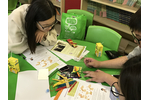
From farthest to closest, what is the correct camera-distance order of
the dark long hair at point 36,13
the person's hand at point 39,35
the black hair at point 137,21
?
the person's hand at point 39,35 → the dark long hair at point 36,13 → the black hair at point 137,21

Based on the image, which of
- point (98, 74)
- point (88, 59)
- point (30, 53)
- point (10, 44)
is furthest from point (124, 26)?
point (10, 44)

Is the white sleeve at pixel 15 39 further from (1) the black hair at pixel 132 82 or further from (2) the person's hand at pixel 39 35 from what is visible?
(1) the black hair at pixel 132 82

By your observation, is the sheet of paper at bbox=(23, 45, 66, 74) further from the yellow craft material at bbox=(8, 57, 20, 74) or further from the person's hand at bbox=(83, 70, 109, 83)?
the person's hand at bbox=(83, 70, 109, 83)

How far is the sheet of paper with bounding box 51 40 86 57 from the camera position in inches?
49.3

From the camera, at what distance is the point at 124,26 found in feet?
6.98

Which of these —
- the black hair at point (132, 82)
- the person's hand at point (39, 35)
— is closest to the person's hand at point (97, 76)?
the black hair at point (132, 82)

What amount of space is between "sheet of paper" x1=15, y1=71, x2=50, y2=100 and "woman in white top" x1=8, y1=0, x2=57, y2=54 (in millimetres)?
312

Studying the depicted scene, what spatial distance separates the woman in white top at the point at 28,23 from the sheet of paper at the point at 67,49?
24 centimetres

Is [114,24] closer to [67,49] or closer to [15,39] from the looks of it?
[67,49]

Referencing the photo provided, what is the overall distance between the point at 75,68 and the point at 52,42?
18.8 inches

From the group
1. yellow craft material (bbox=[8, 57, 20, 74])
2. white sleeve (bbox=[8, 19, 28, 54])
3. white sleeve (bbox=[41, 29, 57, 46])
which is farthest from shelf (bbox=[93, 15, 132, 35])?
yellow craft material (bbox=[8, 57, 20, 74])

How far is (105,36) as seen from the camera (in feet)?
4.67

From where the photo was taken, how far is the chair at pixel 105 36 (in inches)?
52.4

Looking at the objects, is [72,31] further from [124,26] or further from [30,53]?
[124,26]
